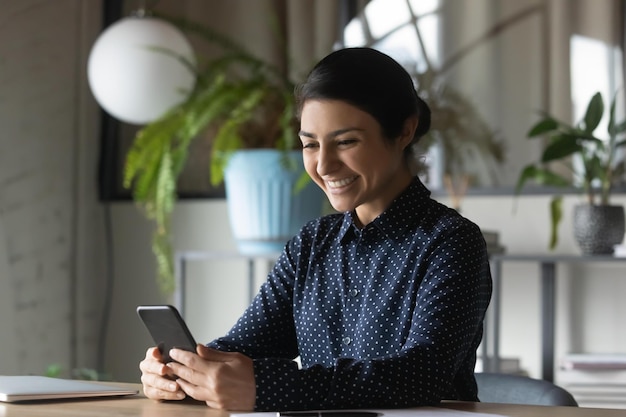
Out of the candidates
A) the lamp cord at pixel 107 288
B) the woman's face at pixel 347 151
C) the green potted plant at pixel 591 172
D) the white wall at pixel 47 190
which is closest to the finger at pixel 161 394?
the woman's face at pixel 347 151

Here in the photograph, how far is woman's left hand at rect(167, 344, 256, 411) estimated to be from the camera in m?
1.37

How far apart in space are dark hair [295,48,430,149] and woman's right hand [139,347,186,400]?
0.45 m

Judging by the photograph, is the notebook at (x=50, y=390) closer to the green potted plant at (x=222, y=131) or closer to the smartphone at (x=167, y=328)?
the smartphone at (x=167, y=328)

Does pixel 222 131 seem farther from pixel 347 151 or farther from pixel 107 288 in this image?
pixel 347 151

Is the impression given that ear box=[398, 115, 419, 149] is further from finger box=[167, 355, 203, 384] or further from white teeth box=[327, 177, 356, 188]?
finger box=[167, 355, 203, 384]

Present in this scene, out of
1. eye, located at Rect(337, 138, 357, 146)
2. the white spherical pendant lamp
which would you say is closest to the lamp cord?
the white spherical pendant lamp

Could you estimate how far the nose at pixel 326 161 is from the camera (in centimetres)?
161

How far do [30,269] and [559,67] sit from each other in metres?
1.80

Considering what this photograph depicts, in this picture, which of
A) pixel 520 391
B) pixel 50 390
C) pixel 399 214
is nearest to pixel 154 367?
pixel 50 390

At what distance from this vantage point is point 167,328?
1.49 m

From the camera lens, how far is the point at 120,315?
3.79m

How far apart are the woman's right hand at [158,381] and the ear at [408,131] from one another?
503 millimetres

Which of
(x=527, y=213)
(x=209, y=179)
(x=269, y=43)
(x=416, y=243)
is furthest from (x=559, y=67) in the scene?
(x=416, y=243)

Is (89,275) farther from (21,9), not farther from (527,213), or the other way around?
(527,213)
